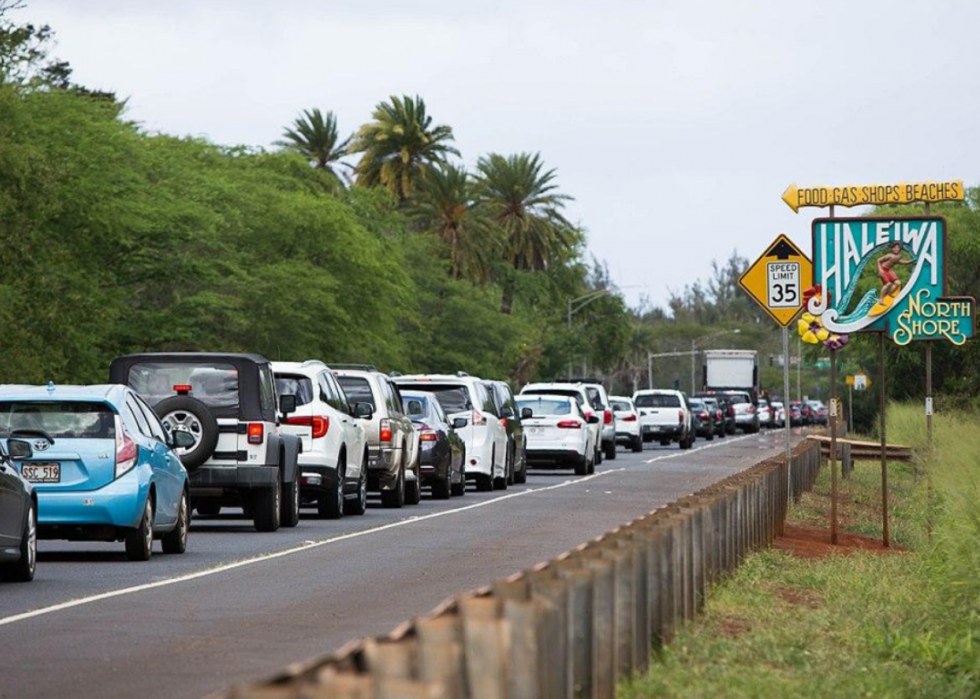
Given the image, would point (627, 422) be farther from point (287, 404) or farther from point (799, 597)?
point (799, 597)

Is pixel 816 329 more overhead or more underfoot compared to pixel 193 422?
more overhead

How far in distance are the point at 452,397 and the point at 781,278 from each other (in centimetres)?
1234

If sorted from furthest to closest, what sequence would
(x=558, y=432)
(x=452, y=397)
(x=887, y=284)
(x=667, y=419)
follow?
1. (x=667, y=419)
2. (x=558, y=432)
3. (x=452, y=397)
4. (x=887, y=284)

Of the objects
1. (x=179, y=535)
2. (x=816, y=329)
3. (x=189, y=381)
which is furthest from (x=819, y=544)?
(x=189, y=381)

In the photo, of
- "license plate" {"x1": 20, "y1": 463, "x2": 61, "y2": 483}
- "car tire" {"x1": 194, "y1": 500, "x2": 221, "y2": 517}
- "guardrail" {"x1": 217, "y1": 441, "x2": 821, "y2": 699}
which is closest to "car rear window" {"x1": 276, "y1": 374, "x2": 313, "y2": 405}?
"car tire" {"x1": 194, "y1": 500, "x2": 221, "y2": 517}

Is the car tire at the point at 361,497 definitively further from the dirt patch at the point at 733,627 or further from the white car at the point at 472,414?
the dirt patch at the point at 733,627

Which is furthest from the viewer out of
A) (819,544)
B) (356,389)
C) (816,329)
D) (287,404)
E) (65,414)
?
(356,389)

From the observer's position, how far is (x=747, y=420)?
93.4m

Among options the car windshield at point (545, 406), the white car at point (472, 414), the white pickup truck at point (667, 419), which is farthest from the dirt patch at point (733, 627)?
the white pickup truck at point (667, 419)

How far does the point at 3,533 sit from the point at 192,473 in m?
7.31

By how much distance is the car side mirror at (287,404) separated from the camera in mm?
25156

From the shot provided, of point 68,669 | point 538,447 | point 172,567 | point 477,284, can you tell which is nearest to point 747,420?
point 477,284

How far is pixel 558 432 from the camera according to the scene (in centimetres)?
4419

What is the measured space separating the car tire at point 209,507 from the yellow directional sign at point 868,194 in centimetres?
715
